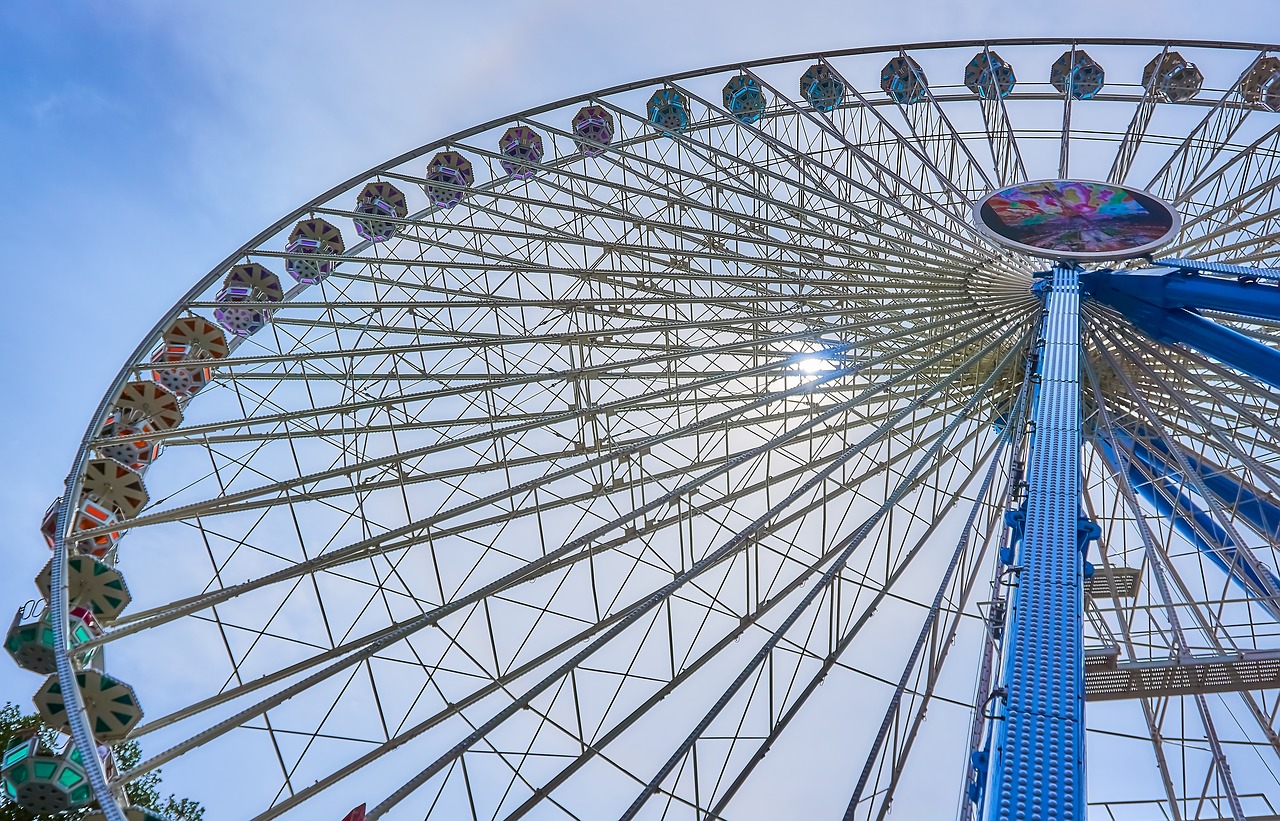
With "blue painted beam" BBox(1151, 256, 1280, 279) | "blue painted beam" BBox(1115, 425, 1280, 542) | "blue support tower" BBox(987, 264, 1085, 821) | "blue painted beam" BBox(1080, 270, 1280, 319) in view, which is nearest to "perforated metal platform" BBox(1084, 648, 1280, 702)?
"blue support tower" BBox(987, 264, 1085, 821)

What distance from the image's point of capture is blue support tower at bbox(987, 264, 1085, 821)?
8.35 metres

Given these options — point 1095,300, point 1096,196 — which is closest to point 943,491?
point 1095,300

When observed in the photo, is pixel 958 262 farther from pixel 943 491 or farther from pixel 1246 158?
pixel 1246 158

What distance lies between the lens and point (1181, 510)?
15.7m

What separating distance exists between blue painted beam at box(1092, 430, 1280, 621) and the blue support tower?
3217 mm

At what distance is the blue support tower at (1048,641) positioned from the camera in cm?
835

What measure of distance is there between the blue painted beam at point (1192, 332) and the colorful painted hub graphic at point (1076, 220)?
131cm

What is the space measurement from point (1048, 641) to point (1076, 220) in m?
10.9

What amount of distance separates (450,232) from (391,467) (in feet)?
23.3

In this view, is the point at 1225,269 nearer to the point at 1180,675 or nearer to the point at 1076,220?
the point at 1076,220

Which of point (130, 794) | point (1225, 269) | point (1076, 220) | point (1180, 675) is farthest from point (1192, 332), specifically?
point (130, 794)

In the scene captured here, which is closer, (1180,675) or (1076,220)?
(1180,675)

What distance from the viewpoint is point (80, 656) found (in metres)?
12.8

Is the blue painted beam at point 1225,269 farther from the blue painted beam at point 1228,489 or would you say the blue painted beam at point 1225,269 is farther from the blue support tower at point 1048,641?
the blue support tower at point 1048,641
